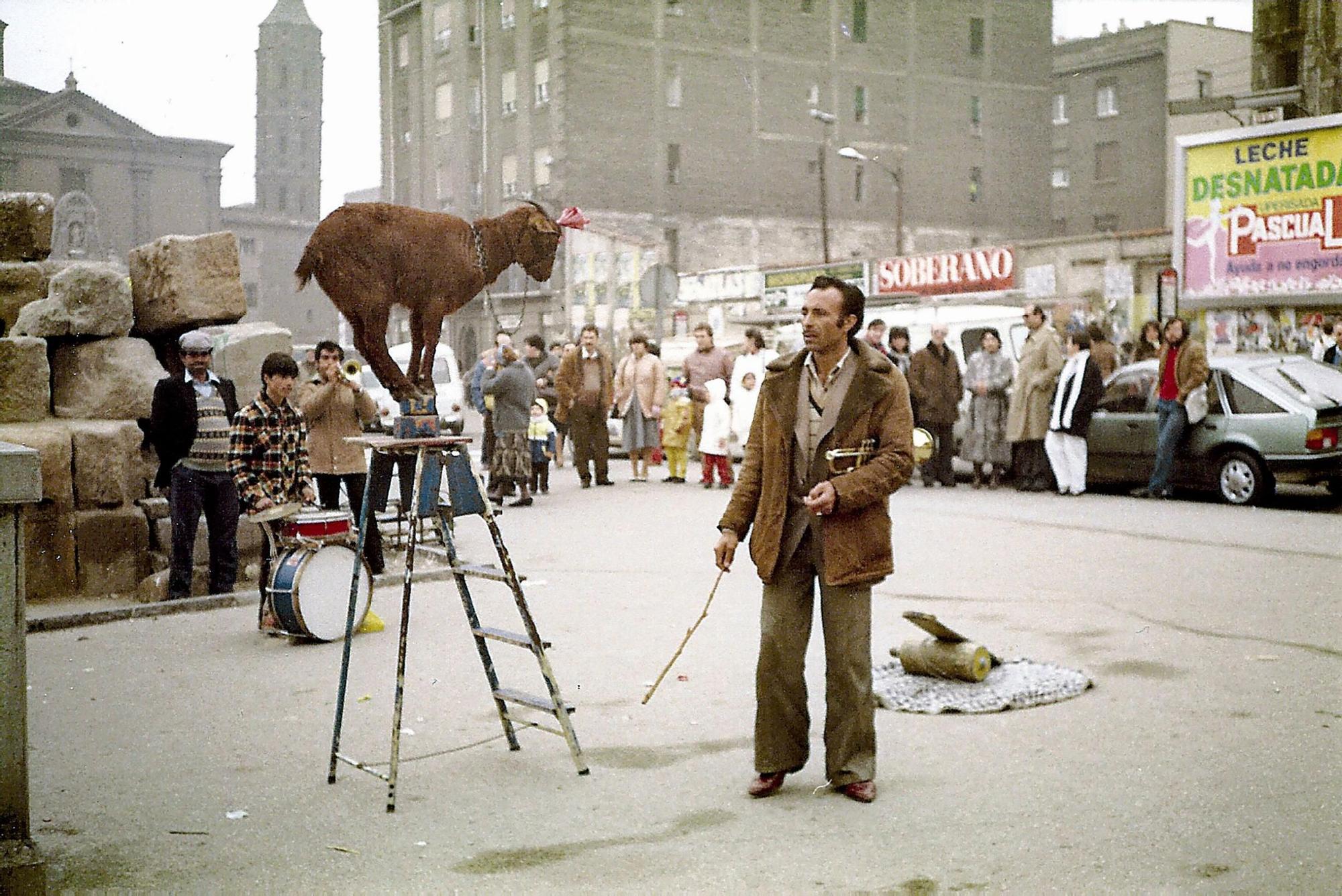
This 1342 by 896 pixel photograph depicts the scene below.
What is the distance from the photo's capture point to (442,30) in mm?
9719

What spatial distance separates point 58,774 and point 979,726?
3586 millimetres

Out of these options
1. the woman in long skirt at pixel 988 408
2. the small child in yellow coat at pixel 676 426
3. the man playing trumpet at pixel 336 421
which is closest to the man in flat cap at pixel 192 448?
the man playing trumpet at pixel 336 421

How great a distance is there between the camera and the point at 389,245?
6.11 metres

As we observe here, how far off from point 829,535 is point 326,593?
3.85 m

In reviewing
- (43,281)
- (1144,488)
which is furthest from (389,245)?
(1144,488)

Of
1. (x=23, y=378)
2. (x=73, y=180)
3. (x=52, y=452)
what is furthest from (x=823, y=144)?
(x=73, y=180)

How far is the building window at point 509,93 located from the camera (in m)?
12.6

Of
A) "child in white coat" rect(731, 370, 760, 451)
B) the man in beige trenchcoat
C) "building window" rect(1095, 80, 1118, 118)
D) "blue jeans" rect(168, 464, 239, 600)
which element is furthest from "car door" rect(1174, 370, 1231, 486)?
"building window" rect(1095, 80, 1118, 118)

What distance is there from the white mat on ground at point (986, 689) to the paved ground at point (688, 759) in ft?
0.41

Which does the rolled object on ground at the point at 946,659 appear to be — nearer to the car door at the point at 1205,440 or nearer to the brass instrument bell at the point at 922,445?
the brass instrument bell at the point at 922,445

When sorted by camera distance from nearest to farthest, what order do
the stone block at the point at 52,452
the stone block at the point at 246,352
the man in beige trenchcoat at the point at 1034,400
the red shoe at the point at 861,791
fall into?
the red shoe at the point at 861,791
the stone block at the point at 52,452
the stone block at the point at 246,352
the man in beige trenchcoat at the point at 1034,400

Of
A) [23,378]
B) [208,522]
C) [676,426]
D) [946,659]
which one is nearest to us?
[946,659]

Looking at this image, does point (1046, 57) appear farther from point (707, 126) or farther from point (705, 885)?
point (705, 885)

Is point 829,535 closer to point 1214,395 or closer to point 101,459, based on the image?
point 101,459
